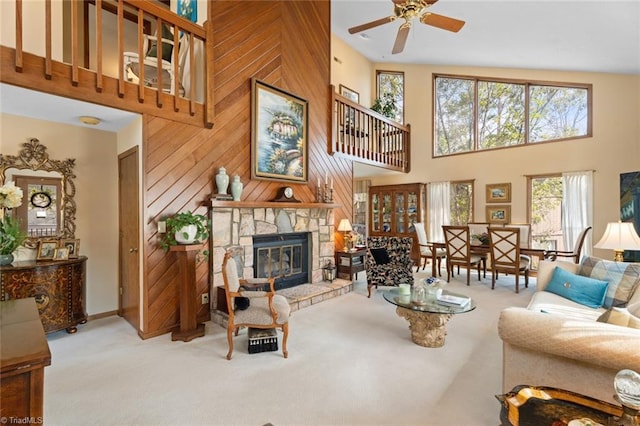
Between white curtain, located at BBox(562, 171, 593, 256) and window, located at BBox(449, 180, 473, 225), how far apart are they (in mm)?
1700

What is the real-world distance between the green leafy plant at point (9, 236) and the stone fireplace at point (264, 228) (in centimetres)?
175

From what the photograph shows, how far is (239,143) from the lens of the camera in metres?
4.01

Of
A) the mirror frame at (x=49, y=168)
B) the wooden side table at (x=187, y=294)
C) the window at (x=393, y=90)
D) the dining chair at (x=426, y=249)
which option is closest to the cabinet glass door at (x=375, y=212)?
the dining chair at (x=426, y=249)

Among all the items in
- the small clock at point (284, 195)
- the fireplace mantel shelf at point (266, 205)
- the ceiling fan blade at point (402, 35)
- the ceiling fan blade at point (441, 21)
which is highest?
the ceiling fan blade at point (402, 35)

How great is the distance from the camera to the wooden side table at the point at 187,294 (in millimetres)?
3105

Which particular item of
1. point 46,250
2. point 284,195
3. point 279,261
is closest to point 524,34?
point 284,195

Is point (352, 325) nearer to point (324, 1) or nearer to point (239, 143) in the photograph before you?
point (239, 143)

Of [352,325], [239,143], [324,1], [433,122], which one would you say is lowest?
[352,325]

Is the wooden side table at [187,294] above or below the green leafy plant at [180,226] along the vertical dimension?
below

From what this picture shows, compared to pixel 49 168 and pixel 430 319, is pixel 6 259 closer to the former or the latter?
pixel 49 168

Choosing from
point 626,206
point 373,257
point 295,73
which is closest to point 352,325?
point 373,257

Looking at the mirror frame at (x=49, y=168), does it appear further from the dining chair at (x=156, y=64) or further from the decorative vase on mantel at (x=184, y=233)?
the decorative vase on mantel at (x=184, y=233)

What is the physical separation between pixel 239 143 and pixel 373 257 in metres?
2.68

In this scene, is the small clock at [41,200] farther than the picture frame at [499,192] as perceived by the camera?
No
